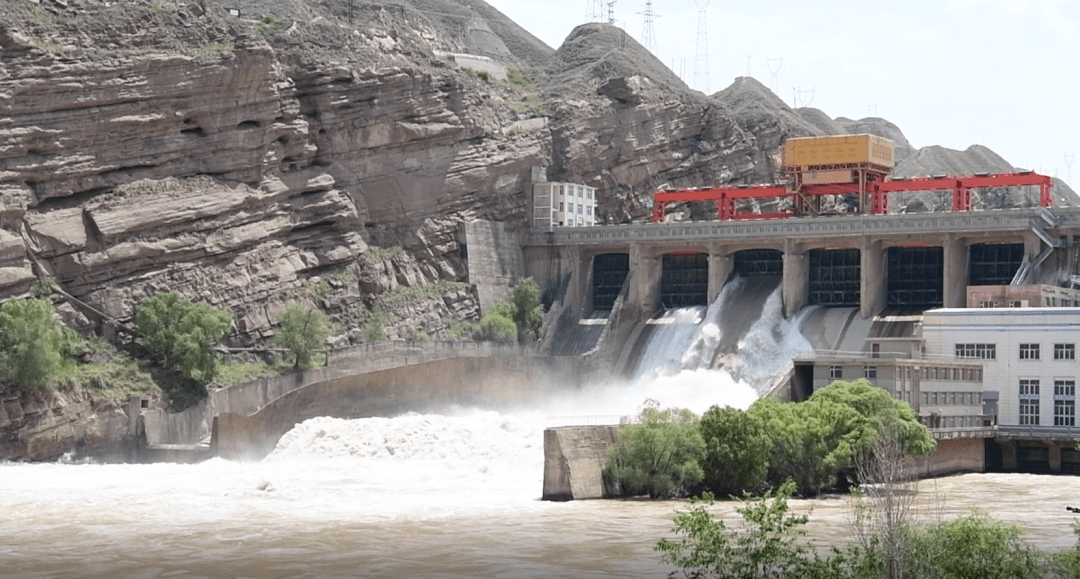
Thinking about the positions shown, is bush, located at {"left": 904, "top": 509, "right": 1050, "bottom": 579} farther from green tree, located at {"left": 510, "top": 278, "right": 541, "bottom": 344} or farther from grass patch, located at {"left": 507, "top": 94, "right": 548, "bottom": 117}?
grass patch, located at {"left": 507, "top": 94, "right": 548, "bottom": 117}

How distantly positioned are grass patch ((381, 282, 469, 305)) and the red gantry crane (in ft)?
54.0

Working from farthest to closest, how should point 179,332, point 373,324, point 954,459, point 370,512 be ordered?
point 373,324 → point 179,332 → point 954,459 → point 370,512

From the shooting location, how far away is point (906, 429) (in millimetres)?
73938

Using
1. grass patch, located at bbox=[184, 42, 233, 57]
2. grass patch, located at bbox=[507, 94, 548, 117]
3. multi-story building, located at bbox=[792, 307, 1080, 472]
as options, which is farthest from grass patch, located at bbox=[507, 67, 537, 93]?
multi-story building, located at bbox=[792, 307, 1080, 472]

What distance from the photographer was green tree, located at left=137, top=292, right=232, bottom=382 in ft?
281

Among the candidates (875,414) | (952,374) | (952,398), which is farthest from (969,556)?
(952,374)

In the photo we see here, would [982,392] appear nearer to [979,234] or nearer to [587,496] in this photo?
[979,234]

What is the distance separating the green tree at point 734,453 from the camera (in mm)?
69125

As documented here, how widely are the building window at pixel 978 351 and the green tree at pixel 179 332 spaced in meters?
39.4

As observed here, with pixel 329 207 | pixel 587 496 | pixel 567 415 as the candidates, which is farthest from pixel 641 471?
pixel 329 207

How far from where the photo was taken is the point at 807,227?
106m

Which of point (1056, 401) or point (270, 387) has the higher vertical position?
point (270, 387)

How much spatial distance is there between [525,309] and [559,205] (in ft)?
26.3

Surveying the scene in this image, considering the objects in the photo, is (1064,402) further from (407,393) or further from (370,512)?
(370,512)
